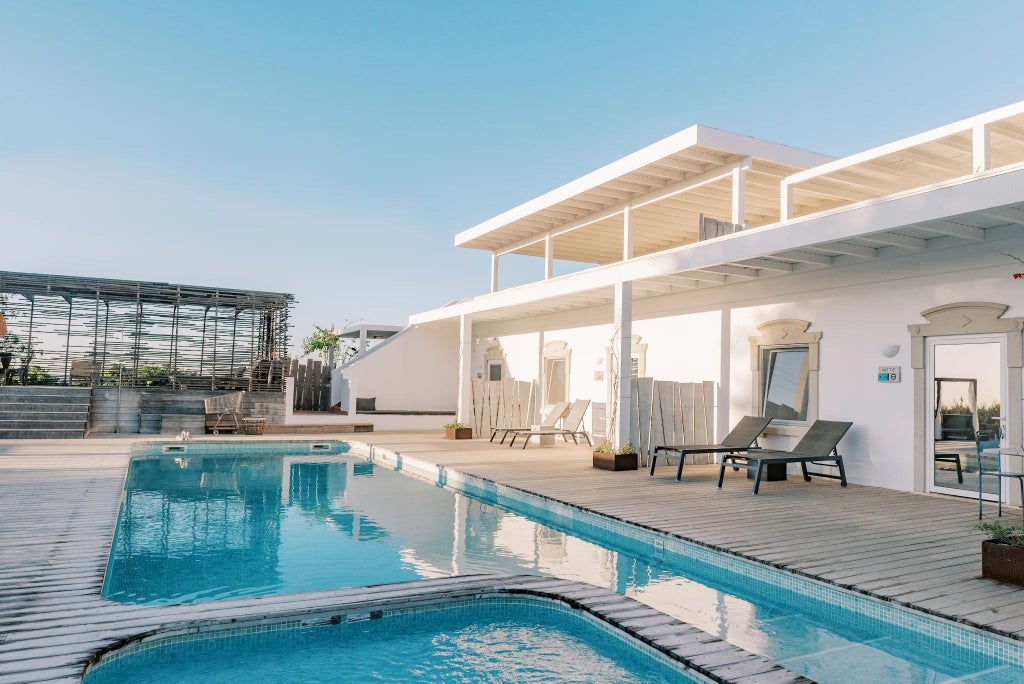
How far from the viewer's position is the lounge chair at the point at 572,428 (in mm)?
13403

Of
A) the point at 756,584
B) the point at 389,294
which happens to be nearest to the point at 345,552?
the point at 756,584

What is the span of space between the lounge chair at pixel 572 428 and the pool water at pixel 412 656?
30.0ft

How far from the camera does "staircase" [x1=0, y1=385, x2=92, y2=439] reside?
14023mm

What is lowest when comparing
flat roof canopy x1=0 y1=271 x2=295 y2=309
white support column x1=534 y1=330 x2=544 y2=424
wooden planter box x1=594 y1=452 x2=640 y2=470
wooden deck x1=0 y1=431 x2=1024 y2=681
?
wooden deck x1=0 y1=431 x2=1024 y2=681

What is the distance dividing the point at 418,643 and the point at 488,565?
1.75 metres

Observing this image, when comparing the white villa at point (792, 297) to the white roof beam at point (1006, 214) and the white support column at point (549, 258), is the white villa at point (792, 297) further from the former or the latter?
the white support column at point (549, 258)

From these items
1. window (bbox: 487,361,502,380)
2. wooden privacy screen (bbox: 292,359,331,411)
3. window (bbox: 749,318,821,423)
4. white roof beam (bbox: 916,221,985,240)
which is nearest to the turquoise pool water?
white roof beam (bbox: 916,221,985,240)

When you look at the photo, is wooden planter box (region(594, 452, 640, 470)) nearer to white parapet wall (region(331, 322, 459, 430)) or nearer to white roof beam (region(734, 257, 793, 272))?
white roof beam (region(734, 257, 793, 272))

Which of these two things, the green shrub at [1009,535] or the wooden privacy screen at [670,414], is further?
the wooden privacy screen at [670,414]

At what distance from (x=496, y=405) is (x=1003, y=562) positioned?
11.4 meters

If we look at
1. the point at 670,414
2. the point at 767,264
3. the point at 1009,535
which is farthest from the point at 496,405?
the point at 1009,535

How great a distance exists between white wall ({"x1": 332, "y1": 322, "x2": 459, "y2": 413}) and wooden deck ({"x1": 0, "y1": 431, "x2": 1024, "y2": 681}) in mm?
7994

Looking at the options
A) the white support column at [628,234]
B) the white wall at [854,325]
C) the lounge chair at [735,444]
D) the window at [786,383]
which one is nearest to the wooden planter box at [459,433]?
the white wall at [854,325]

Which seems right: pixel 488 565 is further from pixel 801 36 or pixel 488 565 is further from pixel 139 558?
pixel 801 36
